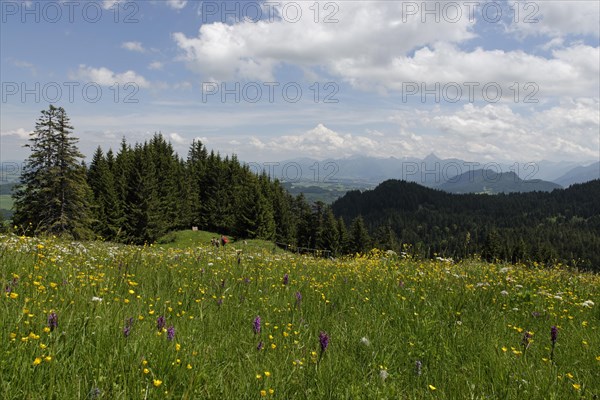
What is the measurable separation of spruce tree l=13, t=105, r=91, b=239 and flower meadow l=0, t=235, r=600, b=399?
1610 inches

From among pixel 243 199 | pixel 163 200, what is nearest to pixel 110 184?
pixel 163 200

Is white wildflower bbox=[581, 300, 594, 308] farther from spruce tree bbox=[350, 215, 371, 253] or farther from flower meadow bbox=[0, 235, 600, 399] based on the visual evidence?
spruce tree bbox=[350, 215, 371, 253]

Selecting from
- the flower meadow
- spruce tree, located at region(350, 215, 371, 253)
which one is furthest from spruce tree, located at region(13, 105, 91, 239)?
spruce tree, located at region(350, 215, 371, 253)

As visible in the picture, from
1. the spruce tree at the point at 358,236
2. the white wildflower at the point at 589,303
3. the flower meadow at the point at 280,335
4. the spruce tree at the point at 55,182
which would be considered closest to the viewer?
the flower meadow at the point at 280,335

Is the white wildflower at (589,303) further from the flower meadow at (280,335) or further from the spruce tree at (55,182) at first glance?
the spruce tree at (55,182)

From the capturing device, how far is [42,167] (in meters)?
41.6

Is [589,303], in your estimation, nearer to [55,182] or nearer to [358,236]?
[55,182]

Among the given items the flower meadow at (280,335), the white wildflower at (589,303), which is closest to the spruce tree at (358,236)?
the flower meadow at (280,335)

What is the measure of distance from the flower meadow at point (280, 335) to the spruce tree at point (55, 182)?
1610 inches

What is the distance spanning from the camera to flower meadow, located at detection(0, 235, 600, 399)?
2.99 m

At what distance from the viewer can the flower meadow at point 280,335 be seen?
299 cm

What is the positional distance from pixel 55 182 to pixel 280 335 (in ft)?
152

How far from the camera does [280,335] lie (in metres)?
4.61

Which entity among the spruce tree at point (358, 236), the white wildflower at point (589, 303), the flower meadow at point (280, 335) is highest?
the flower meadow at point (280, 335)
